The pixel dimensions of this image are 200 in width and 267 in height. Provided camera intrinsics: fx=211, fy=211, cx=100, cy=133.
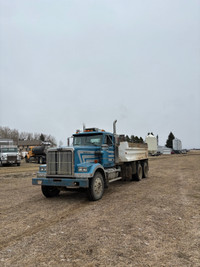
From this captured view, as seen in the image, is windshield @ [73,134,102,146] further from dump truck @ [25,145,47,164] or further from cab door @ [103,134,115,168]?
dump truck @ [25,145,47,164]

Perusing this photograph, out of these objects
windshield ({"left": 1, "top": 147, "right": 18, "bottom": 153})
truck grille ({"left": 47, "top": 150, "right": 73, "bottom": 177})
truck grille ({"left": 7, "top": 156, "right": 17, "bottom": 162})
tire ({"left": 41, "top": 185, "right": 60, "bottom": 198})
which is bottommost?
tire ({"left": 41, "top": 185, "right": 60, "bottom": 198})

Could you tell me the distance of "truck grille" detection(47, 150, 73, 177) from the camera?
23.1ft

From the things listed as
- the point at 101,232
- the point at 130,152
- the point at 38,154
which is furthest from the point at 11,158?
the point at 101,232

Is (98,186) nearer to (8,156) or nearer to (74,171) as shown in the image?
(74,171)

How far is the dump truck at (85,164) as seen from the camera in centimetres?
695

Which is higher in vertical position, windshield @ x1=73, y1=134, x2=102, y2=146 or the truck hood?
windshield @ x1=73, y1=134, x2=102, y2=146

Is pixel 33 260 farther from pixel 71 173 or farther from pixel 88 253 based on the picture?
pixel 71 173

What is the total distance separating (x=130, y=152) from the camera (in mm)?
10977

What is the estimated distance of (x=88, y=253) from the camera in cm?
353

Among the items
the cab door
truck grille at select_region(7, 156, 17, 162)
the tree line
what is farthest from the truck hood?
the tree line

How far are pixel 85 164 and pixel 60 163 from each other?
2.80 feet

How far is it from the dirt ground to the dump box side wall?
3.22 meters

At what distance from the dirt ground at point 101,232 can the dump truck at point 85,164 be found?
2.04 feet

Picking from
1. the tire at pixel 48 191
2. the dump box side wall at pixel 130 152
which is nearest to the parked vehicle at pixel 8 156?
the dump box side wall at pixel 130 152
